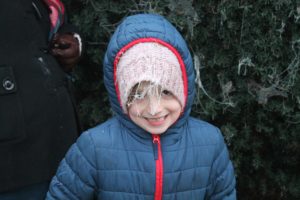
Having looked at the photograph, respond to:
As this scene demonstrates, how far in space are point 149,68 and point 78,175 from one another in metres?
0.55

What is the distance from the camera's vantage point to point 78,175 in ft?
6.57

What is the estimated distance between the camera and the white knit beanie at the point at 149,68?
5.83 feet

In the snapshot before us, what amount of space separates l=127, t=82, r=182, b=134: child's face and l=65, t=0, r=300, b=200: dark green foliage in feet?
2.61

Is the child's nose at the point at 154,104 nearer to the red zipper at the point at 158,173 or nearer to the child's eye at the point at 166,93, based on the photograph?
the child's eye at the point at 166,93

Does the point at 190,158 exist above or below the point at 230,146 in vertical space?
above

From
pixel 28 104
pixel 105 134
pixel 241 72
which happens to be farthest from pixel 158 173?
pixel 241 72

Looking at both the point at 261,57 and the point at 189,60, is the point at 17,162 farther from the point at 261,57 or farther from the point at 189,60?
the point at 261,57

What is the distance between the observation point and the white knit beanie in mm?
1776

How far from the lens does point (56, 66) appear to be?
2318mm

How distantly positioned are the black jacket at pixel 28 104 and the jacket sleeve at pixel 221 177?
689 millimetres

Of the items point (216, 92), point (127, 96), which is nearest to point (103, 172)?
point (127, 96)

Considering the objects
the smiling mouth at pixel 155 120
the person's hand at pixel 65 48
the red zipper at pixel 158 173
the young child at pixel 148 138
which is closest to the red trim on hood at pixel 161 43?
the young child at pixel 148 138

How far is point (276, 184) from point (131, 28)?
1.67 m

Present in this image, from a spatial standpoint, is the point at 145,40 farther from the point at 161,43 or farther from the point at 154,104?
the point at 154,104
